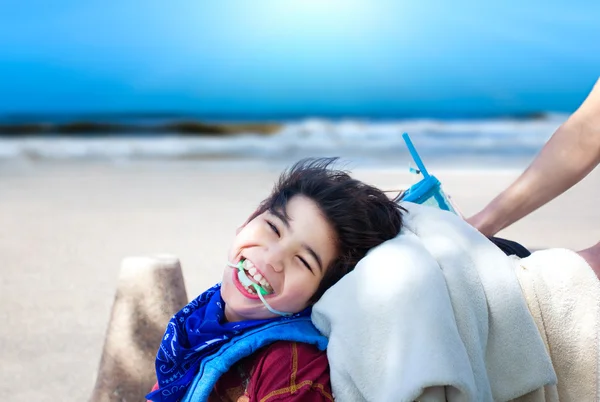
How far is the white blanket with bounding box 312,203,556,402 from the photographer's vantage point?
122 cm

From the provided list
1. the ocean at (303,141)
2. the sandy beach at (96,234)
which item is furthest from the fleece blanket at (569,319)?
the ocean at (303,141)

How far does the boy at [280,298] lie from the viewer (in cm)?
136

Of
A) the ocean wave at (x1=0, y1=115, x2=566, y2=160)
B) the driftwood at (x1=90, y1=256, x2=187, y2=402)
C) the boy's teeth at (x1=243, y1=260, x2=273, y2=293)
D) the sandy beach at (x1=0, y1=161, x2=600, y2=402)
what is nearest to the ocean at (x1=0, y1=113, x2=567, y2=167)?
the ocean wave at (x1=0, y1=115, x2=566, y2=160)

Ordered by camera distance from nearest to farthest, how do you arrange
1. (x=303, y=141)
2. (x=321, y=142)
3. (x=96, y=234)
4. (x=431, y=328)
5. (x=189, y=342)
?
(x=431, y=328), (x=189, y=342), (x=96, y=234), (x=321, y=142), (x=303, y=141)

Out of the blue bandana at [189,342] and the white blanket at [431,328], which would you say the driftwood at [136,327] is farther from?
the white blanket at [431,328]

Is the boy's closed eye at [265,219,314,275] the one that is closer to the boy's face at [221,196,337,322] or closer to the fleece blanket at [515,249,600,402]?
the boy's face at [221,196,337,322]

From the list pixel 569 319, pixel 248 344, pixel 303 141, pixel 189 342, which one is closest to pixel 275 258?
pixel 248 344

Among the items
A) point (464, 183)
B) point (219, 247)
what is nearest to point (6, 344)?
point (219, 247)

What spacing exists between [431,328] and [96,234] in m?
4.13

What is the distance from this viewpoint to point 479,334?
4.29ft

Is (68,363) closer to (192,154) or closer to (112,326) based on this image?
(112,326)

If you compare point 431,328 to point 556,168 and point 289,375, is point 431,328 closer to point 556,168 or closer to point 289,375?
point 289,375

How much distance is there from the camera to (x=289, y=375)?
4.39ft

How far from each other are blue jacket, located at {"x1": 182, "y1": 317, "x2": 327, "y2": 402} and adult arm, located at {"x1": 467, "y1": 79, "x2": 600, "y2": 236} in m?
0.79
